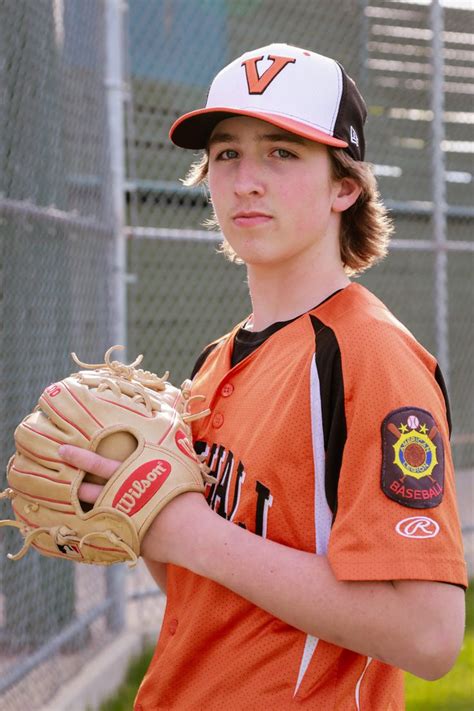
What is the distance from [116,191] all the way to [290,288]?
3095 mm

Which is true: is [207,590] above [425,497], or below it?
below

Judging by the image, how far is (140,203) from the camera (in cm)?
826

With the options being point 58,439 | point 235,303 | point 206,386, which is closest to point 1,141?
point 206,386

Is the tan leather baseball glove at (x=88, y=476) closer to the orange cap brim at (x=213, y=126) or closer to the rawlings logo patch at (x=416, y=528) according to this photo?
the rawlings logo patch at (x=416, y=528)

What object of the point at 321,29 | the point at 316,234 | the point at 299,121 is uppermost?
the point at 321,29

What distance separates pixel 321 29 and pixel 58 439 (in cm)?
714

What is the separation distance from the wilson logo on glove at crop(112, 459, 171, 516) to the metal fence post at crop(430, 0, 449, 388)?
4601 millimetres

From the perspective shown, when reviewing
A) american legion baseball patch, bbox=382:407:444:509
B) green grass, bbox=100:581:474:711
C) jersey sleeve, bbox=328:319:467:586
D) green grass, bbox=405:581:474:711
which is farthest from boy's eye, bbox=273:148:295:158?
green grass, bbox=405:581:474:711

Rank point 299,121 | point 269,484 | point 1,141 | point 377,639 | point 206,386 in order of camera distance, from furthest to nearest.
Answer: point 1,141, point 206,386, point 299,121, point 269,484, point 377,639

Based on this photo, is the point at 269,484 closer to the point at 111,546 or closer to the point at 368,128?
the point at 111,546

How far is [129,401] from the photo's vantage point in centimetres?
188

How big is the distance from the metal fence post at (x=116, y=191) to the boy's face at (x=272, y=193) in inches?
117

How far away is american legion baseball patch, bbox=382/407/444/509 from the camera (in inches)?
63.6

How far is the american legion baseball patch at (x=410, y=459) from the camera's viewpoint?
162cm
